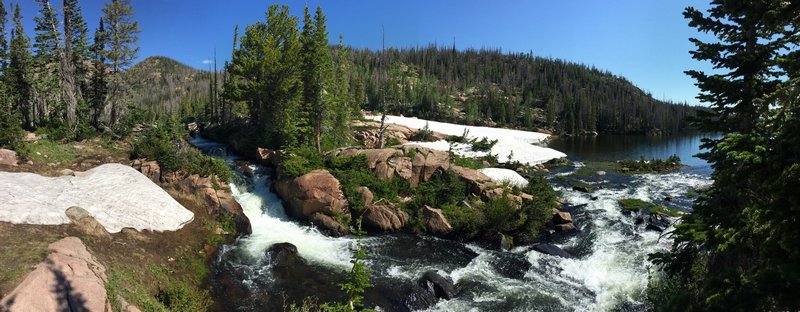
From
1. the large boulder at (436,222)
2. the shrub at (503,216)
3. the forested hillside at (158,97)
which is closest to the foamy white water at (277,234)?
the large boulder at (436,222)

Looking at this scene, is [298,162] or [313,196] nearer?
[313,196]

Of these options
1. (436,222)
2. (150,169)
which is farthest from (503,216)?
(150,169)

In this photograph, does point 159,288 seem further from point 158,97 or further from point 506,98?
point 158,97

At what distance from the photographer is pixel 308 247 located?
19.2m

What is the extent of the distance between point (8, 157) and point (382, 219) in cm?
1895

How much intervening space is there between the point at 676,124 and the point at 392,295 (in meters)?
164

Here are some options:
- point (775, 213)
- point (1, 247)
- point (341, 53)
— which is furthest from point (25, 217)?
point (341, 53)

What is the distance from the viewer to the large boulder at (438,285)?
1471 cm

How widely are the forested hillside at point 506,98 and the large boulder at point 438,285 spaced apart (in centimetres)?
7019

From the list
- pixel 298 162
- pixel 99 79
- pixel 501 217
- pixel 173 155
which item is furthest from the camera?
pixel 99 79

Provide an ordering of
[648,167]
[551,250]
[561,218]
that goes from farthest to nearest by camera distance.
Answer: [648,167]
[561,218]
[551,250]

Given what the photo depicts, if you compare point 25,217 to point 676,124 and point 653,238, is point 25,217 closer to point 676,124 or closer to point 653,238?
point 653,238

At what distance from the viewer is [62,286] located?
9.58 m

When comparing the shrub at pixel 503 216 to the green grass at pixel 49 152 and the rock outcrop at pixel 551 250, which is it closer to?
the rock outcrop at pixel 551 250
